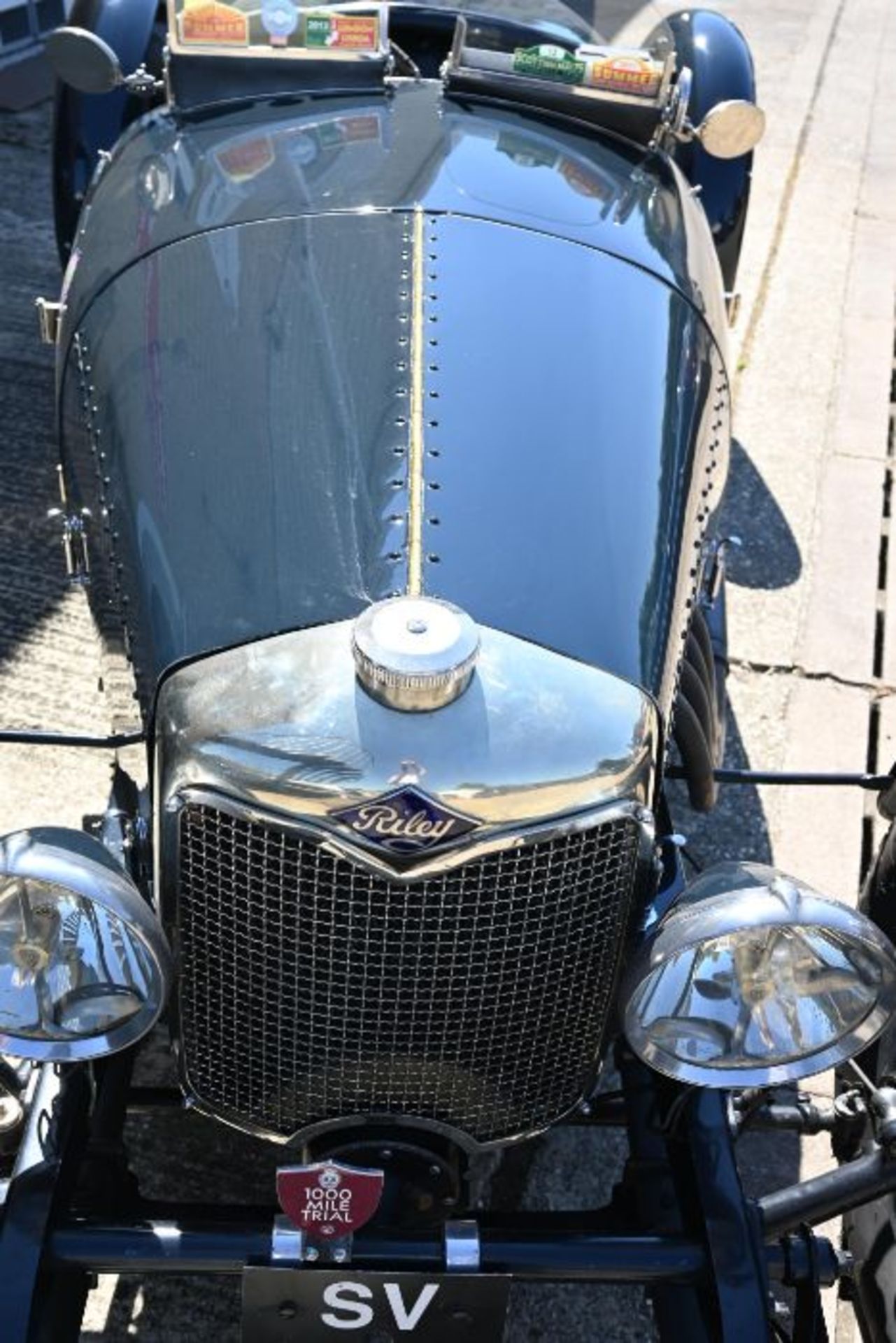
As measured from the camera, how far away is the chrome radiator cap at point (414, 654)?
1691 mm

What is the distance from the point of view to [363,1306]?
181cm

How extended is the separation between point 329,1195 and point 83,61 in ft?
8.22

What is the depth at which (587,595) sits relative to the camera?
200cm

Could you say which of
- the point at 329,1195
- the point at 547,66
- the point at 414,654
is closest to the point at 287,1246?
the point at 329,1195

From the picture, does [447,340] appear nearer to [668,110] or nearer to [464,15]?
[668,110]

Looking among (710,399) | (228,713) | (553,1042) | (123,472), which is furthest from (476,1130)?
(710,399)


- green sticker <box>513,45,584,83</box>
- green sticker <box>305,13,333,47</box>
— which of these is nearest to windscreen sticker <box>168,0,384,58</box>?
green sticker <box>305,13,333,47</box>

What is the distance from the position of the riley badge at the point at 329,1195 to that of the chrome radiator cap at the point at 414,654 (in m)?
0.58

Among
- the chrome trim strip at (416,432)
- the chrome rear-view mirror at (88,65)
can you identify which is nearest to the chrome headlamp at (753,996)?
the chrome trim strip at (416,432)

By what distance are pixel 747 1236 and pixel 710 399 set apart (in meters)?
1.45

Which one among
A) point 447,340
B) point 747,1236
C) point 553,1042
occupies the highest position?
point 447,340

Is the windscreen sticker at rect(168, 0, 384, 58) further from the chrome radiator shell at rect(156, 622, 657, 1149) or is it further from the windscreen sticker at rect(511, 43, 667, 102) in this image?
the chrome radiator shell at rect(156, 622, 657, 1149)

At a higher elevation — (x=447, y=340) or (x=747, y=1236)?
(x=447, y=340)

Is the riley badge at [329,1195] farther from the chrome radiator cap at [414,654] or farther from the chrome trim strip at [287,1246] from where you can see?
the chrome radiator cap at [414,654]
